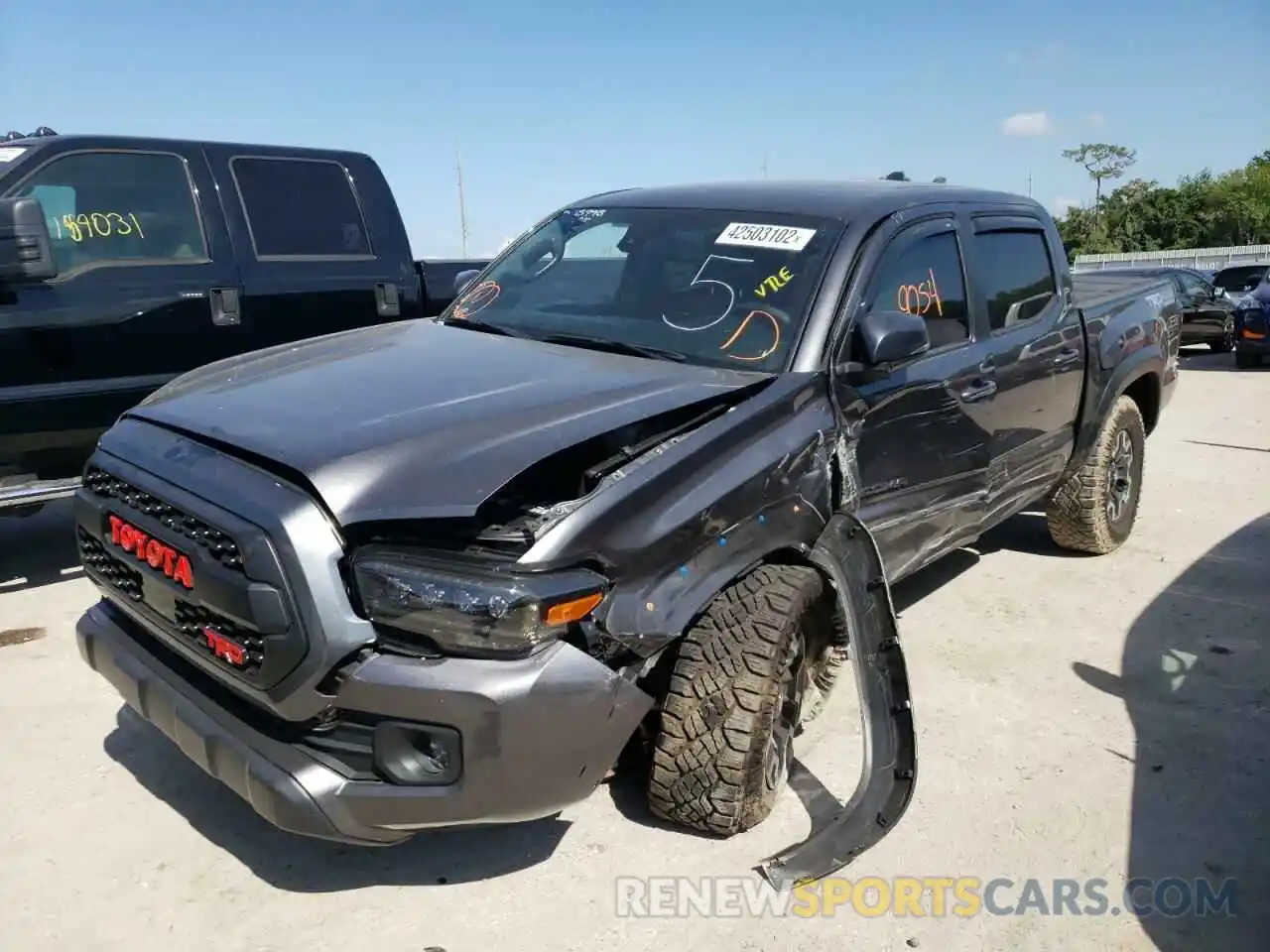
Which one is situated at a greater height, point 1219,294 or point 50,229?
point 50,229

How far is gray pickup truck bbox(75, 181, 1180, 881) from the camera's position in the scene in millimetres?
2281

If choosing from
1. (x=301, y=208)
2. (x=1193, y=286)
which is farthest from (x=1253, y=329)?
(x=301, y=208)

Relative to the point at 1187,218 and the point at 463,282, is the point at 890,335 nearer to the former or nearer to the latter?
the point at 463,282

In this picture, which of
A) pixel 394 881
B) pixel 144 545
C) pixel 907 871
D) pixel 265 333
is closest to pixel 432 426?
pixel 144 545

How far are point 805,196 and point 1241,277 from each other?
17.8 metres

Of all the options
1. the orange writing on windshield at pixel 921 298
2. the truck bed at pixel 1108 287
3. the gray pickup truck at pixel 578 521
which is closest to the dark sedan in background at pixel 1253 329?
the truck bed at pixel 1108 287

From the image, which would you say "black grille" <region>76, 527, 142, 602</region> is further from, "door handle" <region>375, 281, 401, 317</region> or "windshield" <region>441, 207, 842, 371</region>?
"door handle" <region>375, 281, 401, 317</region>

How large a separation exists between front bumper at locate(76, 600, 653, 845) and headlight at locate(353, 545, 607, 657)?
0.05m

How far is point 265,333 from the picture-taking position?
556cm

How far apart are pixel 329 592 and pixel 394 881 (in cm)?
99

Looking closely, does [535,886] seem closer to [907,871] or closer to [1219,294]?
[907,871]

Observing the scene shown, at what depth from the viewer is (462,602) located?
7.36 feet

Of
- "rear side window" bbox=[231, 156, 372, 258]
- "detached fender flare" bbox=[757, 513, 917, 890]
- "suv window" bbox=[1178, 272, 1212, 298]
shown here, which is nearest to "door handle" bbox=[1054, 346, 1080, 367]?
"detached fender flare" bbox=[757, 513, 917, 890]

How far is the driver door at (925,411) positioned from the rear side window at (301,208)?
357cm
